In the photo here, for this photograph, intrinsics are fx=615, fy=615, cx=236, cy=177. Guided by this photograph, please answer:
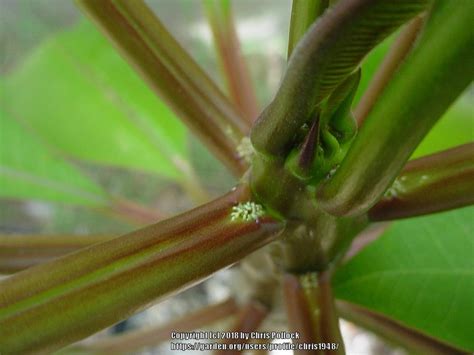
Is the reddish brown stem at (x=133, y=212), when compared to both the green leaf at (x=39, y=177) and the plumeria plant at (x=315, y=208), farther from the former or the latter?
the plumeria plant at (x=315, y=208)

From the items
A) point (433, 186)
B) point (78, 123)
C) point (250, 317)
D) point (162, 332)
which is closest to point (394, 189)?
point (433, 186)

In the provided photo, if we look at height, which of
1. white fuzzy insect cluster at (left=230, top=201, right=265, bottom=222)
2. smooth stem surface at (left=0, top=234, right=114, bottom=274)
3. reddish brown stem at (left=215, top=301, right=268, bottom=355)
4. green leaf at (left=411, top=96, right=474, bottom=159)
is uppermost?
green leaf at (left=411, top=96, right=474, bottom=159)

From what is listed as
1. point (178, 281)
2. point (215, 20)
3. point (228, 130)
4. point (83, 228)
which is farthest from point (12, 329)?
point (83, 228)

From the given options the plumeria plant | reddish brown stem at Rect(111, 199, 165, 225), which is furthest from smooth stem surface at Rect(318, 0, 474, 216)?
reddish brown stem at Rect(111, 199, 165, 225)

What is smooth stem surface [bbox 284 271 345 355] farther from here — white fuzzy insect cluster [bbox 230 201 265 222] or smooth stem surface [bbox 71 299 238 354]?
smooth stem surface [bbox 71 299 238 354]

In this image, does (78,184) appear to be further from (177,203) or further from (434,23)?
(434,23)

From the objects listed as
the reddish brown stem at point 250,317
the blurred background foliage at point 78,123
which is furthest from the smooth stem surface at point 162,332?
the blurred background foliage at point 78,123
